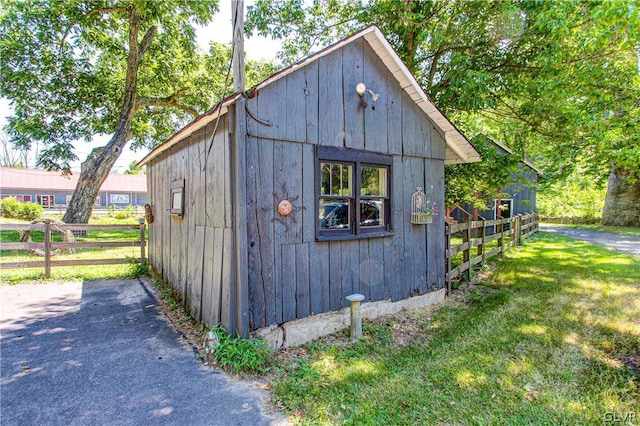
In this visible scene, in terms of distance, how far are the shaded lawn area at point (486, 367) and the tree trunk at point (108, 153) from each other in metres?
11.4

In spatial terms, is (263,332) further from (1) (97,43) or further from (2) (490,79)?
(1) (97,43)

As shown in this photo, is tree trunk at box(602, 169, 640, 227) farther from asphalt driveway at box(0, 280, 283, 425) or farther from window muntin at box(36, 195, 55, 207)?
window muntin at box(36, 195, 55, 207)

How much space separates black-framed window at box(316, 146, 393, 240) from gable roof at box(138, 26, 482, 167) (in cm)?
118

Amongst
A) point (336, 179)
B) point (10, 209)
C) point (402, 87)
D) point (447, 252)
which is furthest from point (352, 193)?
point (10, 209)

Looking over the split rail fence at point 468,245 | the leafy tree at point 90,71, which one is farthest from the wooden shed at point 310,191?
the leafy tree at point 90,71

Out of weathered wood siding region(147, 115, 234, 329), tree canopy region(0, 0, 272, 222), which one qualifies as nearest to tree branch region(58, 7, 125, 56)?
tree canopy region(0, 0, 272, 222)

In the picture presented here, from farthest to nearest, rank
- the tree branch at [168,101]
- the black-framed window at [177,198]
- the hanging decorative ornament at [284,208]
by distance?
the tree branch at [168,101], the black-framed window at [177,198], the hanging decorative ornament at [284,208]

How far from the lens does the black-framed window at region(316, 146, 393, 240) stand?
444 cm

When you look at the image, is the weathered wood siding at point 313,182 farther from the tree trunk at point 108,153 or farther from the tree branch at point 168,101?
the tree branch at point 168,101

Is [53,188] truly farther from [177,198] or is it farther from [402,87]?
[402,87]

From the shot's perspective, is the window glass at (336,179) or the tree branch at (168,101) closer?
the window glass at (336,179)

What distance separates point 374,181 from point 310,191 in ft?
4.27

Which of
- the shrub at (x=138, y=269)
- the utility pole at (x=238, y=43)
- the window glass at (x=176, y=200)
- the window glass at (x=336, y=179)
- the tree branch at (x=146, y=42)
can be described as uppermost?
the tree branch at (x=146, y=42)

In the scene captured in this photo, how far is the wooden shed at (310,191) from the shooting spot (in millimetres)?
3789
